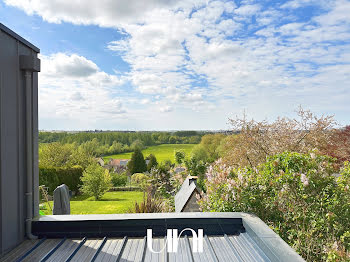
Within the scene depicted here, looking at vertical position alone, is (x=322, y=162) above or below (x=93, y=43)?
below

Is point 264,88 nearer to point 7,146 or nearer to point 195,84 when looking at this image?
point 195,84

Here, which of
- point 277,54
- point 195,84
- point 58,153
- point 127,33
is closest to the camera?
point 277,54

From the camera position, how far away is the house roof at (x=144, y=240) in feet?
6.50

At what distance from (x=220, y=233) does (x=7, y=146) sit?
2.21 meters

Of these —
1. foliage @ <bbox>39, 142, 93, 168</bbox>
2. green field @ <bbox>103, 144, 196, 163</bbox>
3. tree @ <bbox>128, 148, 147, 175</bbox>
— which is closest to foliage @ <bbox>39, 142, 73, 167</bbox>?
foliage @ <bbox>39, 142, 93, 168</bbox>

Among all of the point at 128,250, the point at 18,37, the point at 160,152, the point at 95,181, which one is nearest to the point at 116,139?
the point at 160,152

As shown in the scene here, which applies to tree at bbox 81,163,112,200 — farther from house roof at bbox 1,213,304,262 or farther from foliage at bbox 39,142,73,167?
house roof at bbox 1,213,304,262

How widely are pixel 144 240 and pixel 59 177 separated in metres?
16.5

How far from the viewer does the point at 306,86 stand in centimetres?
1120

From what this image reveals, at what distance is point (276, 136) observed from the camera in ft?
24.2

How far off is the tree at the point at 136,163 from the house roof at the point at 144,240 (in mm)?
21405

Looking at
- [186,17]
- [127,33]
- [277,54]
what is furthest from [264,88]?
[127,33]

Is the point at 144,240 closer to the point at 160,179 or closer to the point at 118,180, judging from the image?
the point at 160,179

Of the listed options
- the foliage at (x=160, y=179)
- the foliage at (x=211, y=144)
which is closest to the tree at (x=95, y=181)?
the foliage at (x=160, y=179)
